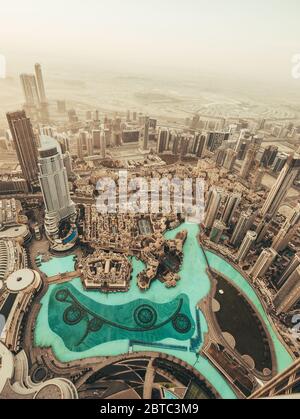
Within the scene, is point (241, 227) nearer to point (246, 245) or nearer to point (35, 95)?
point (246, 245)

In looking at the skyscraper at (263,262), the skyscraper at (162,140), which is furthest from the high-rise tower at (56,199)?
the skyscraper at (162,140)

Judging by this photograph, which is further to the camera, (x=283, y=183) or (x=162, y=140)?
(x=162, y=140)

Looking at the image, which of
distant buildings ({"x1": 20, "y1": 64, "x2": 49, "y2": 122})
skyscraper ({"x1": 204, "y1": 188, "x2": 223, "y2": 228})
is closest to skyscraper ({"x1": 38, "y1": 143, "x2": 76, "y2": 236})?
skyscraper ({"x1": 204, "y1": 188, "x2": 223, "y2": 228})

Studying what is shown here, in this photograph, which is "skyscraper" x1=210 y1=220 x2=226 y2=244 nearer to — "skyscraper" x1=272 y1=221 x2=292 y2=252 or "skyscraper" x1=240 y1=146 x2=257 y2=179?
"skyscraper" x1=272 y1=221 x2=292 y2=252

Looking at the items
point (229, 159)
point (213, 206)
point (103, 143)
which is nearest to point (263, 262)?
point (213, 206)

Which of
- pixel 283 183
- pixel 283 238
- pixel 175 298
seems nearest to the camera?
pixel 175 298

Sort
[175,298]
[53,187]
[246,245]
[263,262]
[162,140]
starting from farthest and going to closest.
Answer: [162,140] → [53,187] → [246,245] → [263,262] → [175,298]
